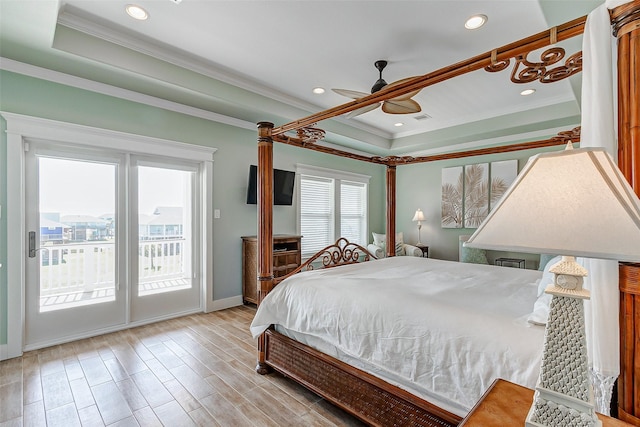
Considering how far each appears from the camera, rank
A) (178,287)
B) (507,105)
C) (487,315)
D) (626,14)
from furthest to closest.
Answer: (507,105), (178,287), (487,315), (626,14)

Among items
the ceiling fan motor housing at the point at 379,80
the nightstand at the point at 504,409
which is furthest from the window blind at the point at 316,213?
the nightstand at the point at 504,409

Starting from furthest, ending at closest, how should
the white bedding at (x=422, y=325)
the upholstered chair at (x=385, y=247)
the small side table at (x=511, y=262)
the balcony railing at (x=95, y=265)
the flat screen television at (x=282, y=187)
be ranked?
the upholstered chair at (x=385, y=247) → the small side table at (x=511, y=262) → the flat screen television at (x=282, y=187) → the balcony railing at (x=95, y=265) → the white bedding at (x=422, y=325)

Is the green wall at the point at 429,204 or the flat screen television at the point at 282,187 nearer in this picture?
the flat screen television at the point at 282,187

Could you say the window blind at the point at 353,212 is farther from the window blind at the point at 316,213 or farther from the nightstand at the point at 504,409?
the nightstand at the point at 504,409

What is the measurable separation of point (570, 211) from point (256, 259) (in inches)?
151

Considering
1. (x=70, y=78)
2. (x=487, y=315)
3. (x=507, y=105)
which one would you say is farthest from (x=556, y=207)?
(x=507, y=105)

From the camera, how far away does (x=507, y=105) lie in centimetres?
430

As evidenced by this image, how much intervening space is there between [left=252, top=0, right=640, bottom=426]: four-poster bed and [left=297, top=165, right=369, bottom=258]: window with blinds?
2.13 m

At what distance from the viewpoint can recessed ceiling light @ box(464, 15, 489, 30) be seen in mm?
2413

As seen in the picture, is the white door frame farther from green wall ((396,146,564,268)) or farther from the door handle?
green wall ((396,146,564,268))

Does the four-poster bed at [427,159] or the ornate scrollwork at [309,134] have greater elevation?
the ornate scrollwork at [309,134]

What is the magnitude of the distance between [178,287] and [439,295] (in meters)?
3.29

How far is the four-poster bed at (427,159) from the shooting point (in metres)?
0.94

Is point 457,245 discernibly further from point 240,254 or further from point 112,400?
point 112,400
